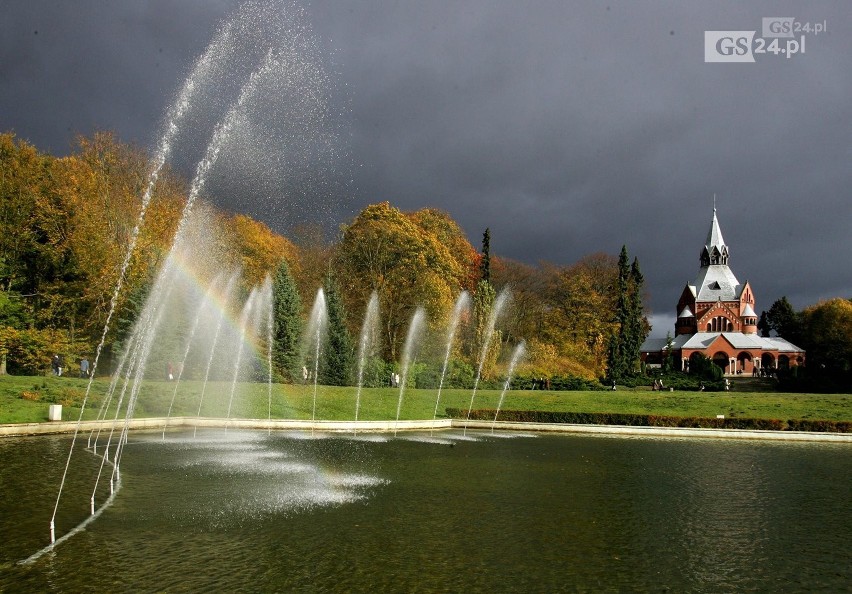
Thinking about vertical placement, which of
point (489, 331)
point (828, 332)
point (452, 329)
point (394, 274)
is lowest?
point (452, 329)

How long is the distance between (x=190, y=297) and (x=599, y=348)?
180 feet

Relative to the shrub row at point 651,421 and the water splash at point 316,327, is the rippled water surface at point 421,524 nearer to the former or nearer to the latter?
the shrub row at point 651,421

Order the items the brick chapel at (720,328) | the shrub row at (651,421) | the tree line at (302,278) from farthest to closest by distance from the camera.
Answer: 1. the brick chapel at (720,328)
2. the tree line at (302,278)
3. the shrub row at (651,421)

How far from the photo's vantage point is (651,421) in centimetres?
3566

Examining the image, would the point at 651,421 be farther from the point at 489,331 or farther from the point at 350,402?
the point at 489,331

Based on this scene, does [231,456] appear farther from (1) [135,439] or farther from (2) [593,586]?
(2) [593,586]

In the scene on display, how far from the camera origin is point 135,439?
26.1m

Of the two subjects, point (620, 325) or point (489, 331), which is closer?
point (489, 331)

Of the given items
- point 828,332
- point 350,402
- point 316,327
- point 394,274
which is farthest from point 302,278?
point 828,332

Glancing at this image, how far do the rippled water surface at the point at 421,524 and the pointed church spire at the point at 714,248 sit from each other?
110 meters

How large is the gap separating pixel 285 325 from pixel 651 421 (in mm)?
28191

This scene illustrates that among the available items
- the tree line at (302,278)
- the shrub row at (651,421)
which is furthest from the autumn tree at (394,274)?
the shrub row at (651,421)

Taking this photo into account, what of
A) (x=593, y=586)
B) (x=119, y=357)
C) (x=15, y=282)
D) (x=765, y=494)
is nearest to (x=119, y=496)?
(x=593, y=586)

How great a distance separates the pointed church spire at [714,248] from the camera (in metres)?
123
